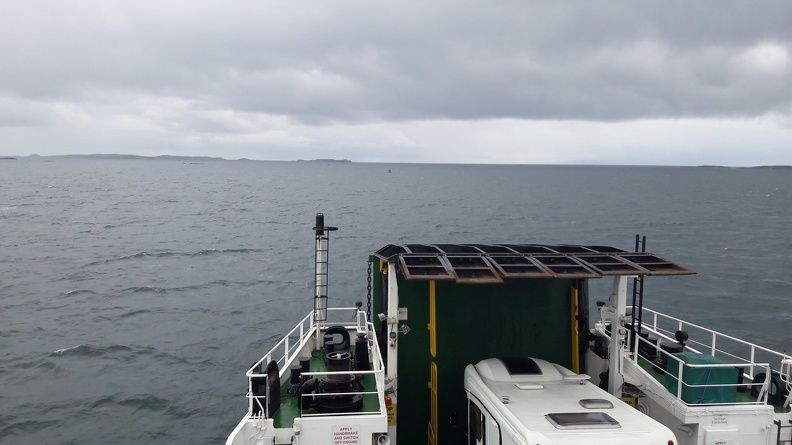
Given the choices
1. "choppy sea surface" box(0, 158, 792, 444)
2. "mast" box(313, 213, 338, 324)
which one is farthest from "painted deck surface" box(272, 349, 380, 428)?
"choppy sea surface" box(0, 158, 792, 444)

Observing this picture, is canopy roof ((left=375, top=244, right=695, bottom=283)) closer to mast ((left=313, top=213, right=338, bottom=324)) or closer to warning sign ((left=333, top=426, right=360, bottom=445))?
mast ((left=313, top=213, right=338, bottom=324))

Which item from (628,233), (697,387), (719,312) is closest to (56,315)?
(697,387)

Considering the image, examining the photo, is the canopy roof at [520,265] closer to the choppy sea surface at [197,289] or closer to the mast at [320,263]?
the mast at [320,263]

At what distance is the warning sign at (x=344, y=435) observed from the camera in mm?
9711

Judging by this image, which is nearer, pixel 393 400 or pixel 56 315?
pixel 393 400

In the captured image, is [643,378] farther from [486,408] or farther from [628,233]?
[628,233]

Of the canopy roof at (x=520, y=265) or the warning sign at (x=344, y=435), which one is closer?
the warning sign at (x=344, y=435)

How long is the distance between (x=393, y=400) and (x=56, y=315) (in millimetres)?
31330

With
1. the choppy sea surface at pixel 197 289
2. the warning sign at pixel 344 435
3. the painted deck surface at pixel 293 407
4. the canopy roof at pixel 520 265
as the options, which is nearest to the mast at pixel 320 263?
the canopy roof at pixel 520 265

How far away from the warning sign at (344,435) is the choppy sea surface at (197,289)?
13671mm

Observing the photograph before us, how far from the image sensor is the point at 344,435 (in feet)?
31.9

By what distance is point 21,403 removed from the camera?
23.7m

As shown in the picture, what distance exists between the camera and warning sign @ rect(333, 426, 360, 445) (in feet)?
31.9

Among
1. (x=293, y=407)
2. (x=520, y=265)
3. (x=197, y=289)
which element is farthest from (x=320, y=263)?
(x=197, y=289)
